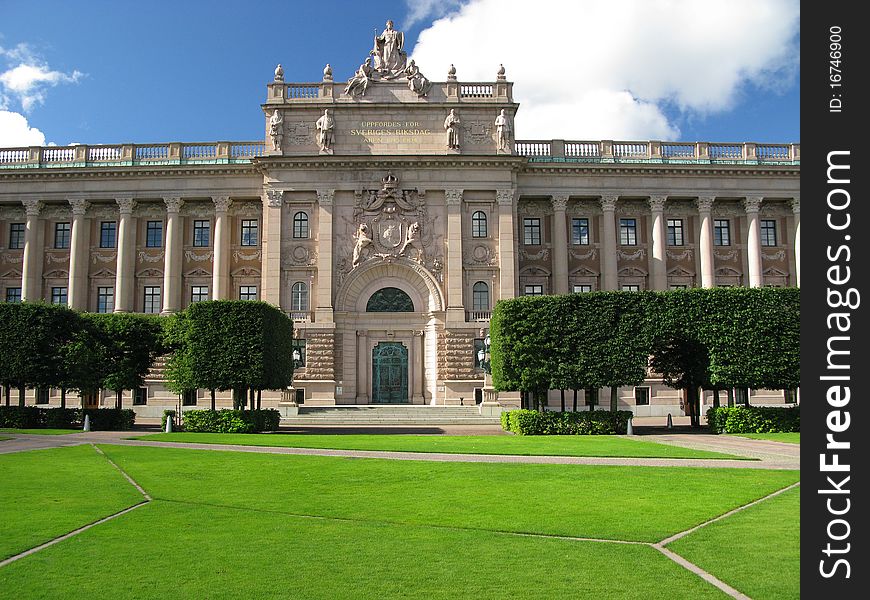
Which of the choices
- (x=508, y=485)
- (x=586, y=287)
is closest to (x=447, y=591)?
(x=508, y=485)

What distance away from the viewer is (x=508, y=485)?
18.0m

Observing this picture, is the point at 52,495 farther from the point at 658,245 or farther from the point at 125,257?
the point at 658,245

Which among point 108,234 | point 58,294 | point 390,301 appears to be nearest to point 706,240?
point 390,301

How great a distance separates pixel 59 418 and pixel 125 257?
77.2 feet

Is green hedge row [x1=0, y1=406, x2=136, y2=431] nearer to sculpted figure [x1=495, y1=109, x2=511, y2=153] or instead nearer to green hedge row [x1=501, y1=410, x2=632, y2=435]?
green hedge row [x1=501, y1=410, x2=632, y2=435]

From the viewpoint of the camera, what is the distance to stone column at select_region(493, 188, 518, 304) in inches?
2338

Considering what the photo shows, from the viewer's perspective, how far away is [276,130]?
59.8 meters

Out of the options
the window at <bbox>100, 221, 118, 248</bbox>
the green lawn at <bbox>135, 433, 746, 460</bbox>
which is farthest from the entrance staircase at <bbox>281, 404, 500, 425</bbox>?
the window at <bbox>100, 221, 118, 248</bbox>

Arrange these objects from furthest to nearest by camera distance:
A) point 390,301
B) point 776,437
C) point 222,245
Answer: point 222,245 → point 390,301 → point 776,437

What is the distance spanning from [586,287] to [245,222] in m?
28.6

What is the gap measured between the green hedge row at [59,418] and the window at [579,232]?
123 ft

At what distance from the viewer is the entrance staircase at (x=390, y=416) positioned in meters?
48.4

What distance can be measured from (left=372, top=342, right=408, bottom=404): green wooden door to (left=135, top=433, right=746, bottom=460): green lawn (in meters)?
24.6
